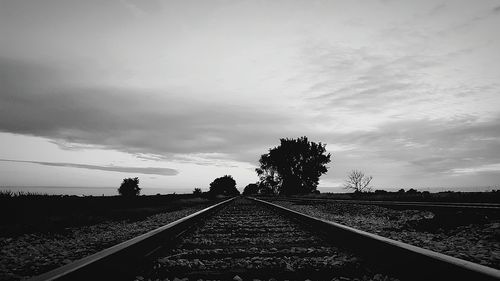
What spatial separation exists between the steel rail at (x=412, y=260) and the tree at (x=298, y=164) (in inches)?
2414

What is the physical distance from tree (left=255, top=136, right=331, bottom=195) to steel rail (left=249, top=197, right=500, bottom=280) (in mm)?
61308

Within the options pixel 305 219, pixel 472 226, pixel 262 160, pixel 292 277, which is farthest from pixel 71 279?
pixel 262 160

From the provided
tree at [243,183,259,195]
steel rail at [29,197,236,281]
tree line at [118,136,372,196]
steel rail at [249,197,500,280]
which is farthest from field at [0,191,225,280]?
tree at [243,183,259,195]

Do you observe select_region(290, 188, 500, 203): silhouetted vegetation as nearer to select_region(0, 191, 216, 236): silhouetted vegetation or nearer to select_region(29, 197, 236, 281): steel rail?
select_region(0, 191, 216, 236): silhouetted vegetation

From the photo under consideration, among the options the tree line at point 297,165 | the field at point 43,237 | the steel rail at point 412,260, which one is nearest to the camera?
the steel rail at point 412,260

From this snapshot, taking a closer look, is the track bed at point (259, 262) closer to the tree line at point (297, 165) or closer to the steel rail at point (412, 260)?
the steel rail at point (412, 260)

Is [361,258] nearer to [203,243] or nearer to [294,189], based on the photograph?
[203,243]

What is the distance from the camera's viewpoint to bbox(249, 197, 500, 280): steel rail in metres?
2.01

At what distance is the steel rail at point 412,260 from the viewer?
6.59 feet

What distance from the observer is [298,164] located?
67500 mm

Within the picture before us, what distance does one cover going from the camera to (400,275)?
276cm

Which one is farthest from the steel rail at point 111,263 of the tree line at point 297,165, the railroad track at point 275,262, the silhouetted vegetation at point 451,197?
the tree line at point 297,165

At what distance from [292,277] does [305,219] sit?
4.28 m

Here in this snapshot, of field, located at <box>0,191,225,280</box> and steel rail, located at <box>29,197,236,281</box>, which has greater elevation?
steel rail, located at <box>29,197,236,281</box>
